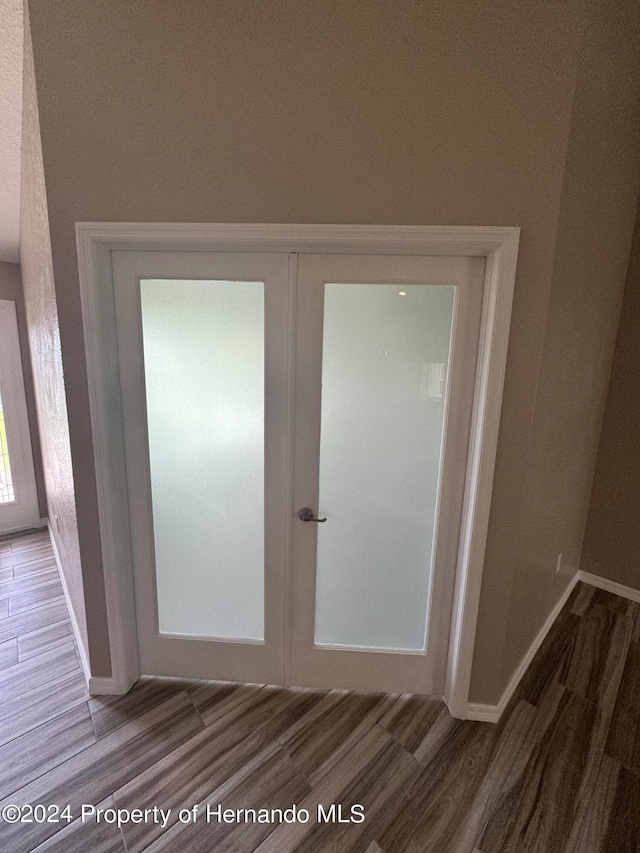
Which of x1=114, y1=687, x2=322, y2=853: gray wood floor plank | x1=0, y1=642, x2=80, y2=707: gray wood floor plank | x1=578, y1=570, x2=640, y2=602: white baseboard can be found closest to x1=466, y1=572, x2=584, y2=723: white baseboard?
x1=578, y1=570, x2=640, y2=602: white baseboard

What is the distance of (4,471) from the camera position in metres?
3.24

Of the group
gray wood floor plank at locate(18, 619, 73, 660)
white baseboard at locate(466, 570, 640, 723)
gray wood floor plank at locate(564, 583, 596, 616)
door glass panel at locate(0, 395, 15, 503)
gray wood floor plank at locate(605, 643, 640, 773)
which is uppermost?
door glass panel at locate(0, 395, 15, 503)

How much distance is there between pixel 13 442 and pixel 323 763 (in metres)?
3.75

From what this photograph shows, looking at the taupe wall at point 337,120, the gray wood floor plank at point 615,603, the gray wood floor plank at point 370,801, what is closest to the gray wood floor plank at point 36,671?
the gray wood floor plank at point 370,801

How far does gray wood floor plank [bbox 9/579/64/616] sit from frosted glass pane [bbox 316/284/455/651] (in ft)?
6.78

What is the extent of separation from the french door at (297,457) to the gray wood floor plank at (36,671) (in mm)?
545

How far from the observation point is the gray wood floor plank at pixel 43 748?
4.35 feet

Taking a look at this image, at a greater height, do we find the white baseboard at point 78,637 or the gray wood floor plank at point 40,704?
the white baseboard at point 78,637

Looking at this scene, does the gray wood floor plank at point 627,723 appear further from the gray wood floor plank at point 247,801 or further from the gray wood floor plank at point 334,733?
the gray wood floor plank at point 247,801

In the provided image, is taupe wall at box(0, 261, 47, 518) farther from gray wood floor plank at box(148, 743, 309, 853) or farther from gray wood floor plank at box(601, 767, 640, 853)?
gray wood floor plank at box(601, 767, 640, 853)

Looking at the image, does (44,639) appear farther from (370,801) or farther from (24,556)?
(370,801)

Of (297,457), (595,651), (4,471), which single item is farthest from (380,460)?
(4,471)

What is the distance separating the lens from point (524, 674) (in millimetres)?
1827

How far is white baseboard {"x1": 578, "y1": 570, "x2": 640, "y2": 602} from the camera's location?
8.17 feet
